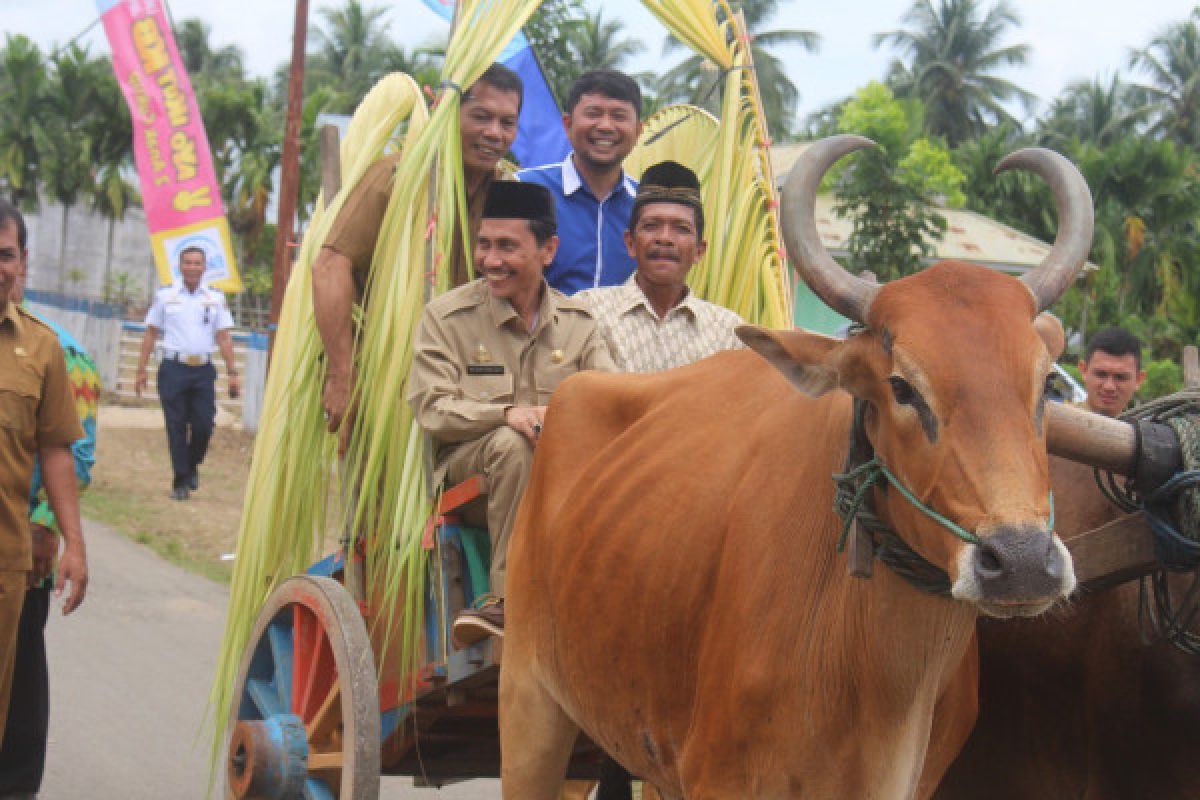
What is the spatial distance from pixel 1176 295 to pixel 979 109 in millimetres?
21171

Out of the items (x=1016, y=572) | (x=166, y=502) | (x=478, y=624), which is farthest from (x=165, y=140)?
(x=1016, y=572)

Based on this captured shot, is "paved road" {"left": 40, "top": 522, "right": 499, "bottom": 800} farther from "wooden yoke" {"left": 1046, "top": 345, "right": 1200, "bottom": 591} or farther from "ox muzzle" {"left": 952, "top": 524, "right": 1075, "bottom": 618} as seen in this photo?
"ox muzzle" {"left": 952, "top": 524, "right": 1075, "bottom": 618}

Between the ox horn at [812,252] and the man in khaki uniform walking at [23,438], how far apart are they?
9.60ft

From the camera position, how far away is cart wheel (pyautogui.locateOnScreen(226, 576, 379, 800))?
4242 millimetres

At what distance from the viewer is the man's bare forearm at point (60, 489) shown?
500 cm

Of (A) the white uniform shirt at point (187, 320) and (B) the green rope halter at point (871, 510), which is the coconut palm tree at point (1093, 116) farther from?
(B) the green rope halter at point (871, 510)

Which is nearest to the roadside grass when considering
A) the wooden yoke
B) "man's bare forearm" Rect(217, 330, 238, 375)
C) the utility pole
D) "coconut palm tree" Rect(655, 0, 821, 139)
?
"man's bare forearm" Rect(217, 330, 238, 375)

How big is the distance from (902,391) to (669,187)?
2.04m

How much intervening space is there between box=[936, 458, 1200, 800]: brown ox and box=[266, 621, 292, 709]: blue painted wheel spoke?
7.31 feet

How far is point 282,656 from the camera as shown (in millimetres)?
4941

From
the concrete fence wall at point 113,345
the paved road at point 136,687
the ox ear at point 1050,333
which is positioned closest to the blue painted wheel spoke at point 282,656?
the paved road at point 136,687

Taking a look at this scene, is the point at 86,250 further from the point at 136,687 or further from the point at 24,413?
the point at 24,413

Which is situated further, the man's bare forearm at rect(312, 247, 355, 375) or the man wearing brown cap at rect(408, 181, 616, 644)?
the man's bare forearm at rect(312, 247, 355, 375)

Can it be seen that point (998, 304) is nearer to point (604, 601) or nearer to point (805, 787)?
point (805, 787)
